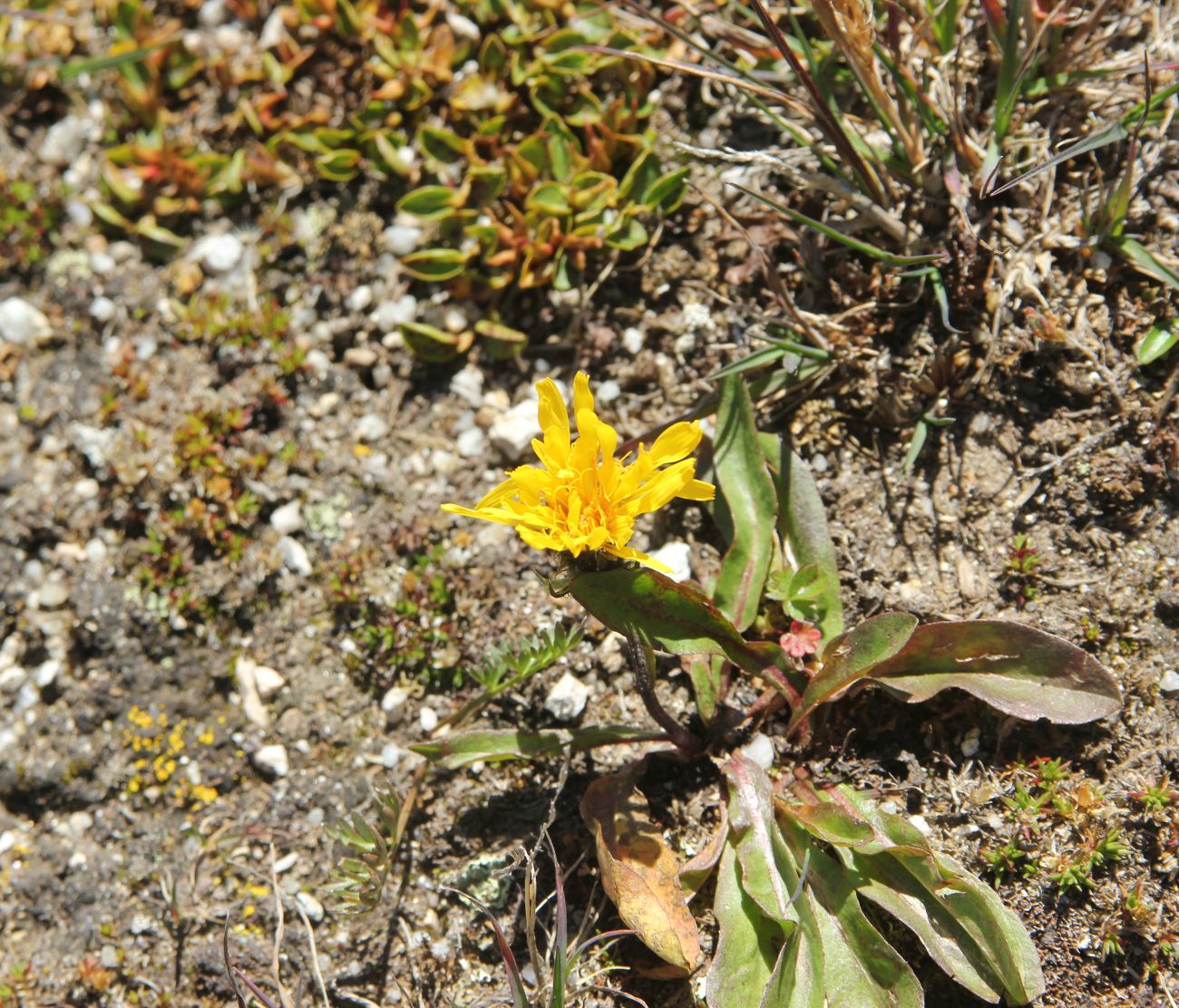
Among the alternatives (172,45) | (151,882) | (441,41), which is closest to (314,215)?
(441,41)

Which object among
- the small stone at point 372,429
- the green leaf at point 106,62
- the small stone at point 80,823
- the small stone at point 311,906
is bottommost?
the small stone at point 311,906

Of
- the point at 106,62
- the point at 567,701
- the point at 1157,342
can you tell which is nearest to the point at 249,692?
the point at 567,701

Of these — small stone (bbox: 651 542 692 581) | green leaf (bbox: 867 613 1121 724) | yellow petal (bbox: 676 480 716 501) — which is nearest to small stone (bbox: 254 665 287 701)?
small stone (bbox: 651 542 692 581)

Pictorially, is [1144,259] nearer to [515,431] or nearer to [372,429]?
[515,431]

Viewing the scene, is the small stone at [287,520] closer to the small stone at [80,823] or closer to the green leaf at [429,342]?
the green leaf at [429,342]

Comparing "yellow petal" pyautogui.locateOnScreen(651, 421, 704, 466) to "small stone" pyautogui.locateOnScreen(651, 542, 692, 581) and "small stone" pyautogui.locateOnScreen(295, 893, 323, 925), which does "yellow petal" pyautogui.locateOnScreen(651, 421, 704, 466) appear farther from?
"small stone" pyautogui.locateOnScreen(295, 893, 323, 925)

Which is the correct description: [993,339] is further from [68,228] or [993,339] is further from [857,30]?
[68,228]

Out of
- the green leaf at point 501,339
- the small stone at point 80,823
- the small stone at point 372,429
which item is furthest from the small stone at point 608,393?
the small stone at point 80,823
